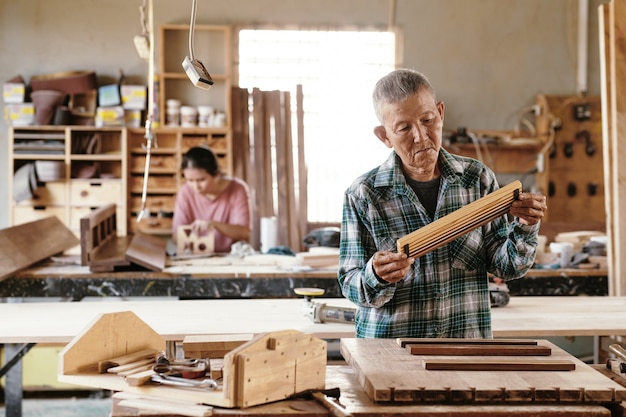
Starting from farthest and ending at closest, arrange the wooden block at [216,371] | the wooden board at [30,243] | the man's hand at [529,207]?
the wooden board at [30,243], the man's hand at [529,207], the wooden block at [216,371]

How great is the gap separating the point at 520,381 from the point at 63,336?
6.78 ft

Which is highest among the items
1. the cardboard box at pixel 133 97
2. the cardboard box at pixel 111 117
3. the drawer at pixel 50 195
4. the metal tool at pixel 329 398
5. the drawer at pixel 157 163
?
Answer: the cardboard box at pixel 133 97

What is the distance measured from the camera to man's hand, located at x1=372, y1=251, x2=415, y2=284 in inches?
79.4

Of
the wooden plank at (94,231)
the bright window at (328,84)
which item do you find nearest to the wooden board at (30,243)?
the wooden plank at (94,231)

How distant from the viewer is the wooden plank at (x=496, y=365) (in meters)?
1.81

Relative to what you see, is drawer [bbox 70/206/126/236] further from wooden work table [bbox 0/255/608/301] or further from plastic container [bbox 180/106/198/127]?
wooden work table [bbox 0/255/608/301]

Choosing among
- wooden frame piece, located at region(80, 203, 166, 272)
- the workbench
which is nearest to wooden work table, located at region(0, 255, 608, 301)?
wooden frame piece, located at region(80, 203, 166, 272)

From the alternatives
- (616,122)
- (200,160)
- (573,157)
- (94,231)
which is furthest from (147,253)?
(573,157)

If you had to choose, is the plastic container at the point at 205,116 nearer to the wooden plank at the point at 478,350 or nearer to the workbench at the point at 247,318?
the workbench at the point at 247,318

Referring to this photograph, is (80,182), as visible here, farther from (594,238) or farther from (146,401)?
(146,401)

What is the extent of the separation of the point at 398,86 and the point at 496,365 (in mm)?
887

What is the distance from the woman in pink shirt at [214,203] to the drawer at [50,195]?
2.47 meters

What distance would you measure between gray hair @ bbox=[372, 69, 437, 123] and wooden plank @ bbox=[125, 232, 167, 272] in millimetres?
2651

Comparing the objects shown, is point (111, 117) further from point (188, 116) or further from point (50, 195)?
point (50, 195)
